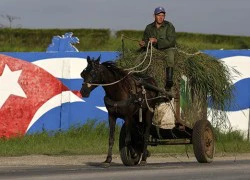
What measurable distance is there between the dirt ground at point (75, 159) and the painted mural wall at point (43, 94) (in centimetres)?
266

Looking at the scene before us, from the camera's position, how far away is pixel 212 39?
4347cm

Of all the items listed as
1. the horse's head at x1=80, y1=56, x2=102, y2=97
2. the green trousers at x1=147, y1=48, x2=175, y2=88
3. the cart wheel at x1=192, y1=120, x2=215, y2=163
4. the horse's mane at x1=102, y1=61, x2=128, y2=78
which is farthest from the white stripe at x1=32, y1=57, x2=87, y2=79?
the horse's head at x1=80, y1=56, x2=102, y2=97

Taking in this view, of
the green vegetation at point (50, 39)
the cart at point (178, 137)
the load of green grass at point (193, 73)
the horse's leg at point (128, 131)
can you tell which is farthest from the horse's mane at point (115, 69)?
the green vegetation at point (50, 39)

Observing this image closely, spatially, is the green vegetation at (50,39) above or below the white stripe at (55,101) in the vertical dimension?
above

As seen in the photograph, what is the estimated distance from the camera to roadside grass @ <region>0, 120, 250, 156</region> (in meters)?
20.9

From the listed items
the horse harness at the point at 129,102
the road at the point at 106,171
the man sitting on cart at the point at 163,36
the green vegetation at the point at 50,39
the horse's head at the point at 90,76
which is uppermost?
the green vegetation at the point at 50,39

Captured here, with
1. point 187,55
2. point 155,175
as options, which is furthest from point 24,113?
point 155,175

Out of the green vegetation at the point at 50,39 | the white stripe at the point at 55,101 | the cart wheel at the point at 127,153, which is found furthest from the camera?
the green vegetation at the point at 50,39

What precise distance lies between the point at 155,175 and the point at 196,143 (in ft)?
11.5

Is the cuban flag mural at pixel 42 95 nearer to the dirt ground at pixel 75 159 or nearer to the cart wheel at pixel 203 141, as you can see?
the dirt ground at pixel 75 159

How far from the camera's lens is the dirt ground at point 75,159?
59.1ft

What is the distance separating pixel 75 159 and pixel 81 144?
3.05 m

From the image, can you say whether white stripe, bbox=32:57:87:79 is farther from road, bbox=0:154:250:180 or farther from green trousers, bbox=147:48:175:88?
green trousers, bbox=147:48:175:88

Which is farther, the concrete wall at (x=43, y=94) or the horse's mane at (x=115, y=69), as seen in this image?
the concrete wall at (x=43, y=94)
